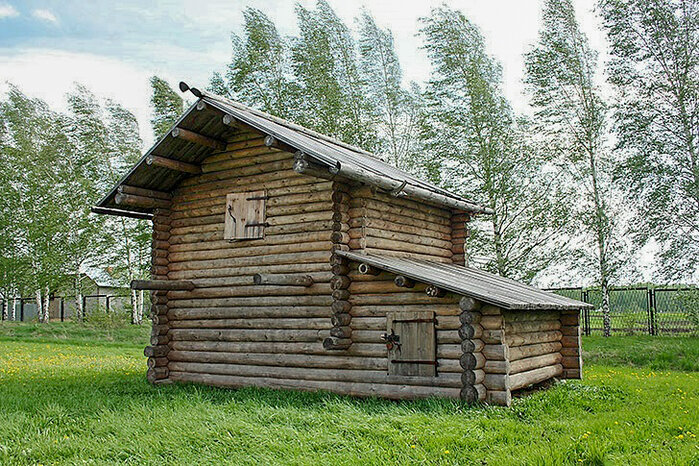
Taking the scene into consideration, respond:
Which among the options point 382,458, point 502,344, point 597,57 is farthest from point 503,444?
point 597,57

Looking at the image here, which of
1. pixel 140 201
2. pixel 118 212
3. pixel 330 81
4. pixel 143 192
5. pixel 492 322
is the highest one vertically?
pixel 330 81

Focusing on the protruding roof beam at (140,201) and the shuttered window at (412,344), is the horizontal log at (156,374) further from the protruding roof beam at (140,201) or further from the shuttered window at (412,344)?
the shuttered window at (412,344)

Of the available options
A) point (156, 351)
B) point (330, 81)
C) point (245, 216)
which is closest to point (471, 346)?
point (245, 216)

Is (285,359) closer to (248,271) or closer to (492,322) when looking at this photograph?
(248,271)

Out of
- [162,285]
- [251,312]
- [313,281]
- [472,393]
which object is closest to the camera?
[472,393]

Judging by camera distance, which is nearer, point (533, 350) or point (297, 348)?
point (533, 350)

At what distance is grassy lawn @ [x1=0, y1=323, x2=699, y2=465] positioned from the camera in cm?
734

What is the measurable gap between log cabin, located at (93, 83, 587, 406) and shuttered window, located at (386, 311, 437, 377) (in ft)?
0.06

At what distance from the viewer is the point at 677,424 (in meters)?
8.63

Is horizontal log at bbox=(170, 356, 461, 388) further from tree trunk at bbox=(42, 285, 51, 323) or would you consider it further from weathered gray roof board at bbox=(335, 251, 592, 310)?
tree trunk at bbox=(42, 285, 51, 323)

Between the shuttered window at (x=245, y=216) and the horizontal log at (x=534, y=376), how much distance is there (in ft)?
17.9

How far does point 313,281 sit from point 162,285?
11.3 feet

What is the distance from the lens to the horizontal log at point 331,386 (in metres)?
10.4

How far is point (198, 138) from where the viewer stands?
12914 mm
